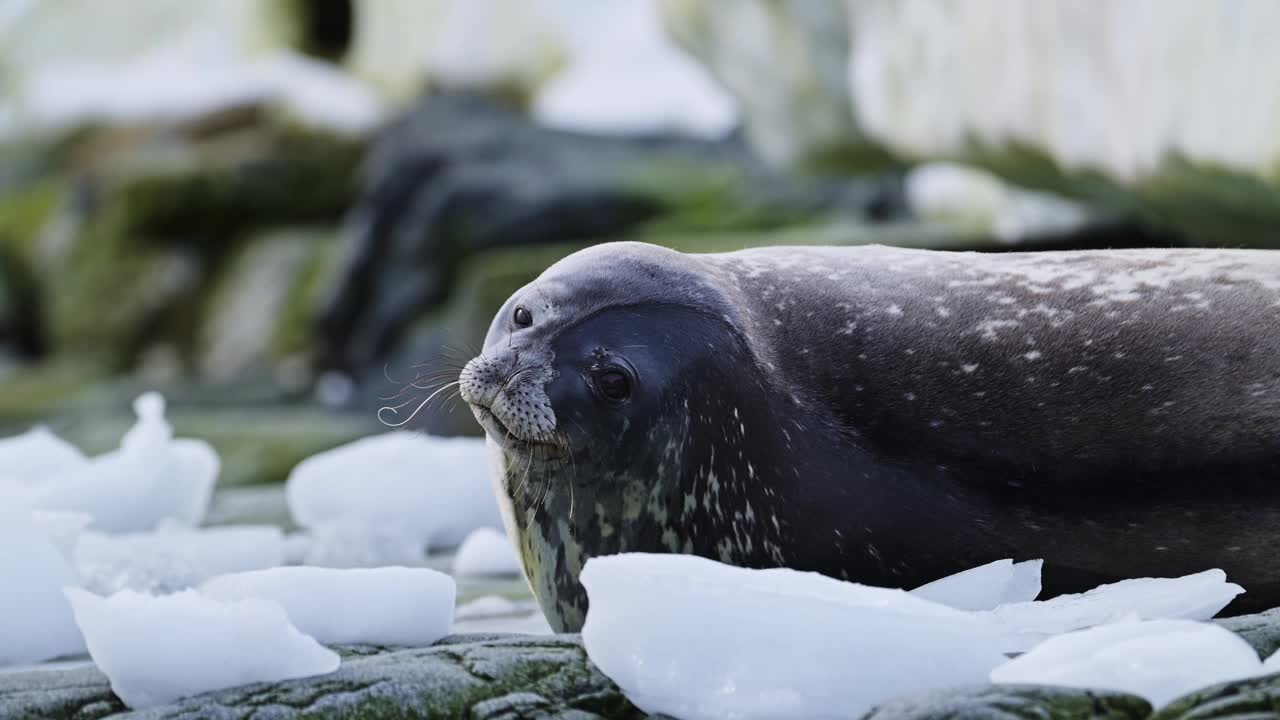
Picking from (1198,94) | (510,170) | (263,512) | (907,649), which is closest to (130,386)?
(510,170)

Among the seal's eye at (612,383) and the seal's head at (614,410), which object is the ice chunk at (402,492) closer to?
the seal's head at (614,410)

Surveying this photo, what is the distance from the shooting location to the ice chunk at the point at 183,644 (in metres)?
2.54

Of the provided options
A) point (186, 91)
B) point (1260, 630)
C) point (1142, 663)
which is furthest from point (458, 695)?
point (186, 91)

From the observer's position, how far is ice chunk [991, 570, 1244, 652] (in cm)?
280

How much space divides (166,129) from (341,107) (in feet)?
7.91

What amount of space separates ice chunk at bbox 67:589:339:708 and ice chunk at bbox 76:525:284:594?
1402mm

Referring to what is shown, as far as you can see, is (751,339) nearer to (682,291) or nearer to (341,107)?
(682,291)

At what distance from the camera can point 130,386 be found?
14367mm

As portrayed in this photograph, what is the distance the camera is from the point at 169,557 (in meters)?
4.07

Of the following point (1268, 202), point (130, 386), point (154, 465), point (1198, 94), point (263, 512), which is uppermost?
point (1198, 94)

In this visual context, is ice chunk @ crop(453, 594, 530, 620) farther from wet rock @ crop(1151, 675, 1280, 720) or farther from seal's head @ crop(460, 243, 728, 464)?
wet rock @ crop(1151, 675, 1280, 720)

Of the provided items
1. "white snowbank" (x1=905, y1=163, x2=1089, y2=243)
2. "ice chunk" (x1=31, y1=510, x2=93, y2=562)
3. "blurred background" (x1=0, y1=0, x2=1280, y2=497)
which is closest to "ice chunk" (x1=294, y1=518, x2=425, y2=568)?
"blurred background" (x1=0, y1=0, x2=1280, y2=497)

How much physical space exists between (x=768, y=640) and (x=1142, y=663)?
1.80 feet

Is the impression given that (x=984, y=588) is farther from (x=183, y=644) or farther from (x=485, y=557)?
(x=485, y=557)
